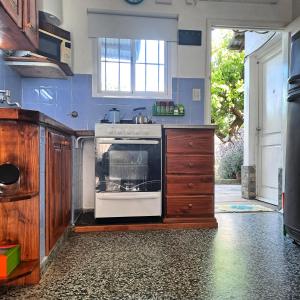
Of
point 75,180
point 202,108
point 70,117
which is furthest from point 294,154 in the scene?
point 70,117

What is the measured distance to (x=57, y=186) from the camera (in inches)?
80.1

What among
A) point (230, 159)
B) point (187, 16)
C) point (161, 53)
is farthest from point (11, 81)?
point (230, 159)

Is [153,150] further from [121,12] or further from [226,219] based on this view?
[121,12]

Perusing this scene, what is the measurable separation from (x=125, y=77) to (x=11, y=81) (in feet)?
3.92

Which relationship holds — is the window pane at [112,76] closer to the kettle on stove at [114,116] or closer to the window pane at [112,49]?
the window pane at [112,49]

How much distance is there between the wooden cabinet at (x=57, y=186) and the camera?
1783 millimetres

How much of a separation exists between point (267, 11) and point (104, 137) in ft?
7.83

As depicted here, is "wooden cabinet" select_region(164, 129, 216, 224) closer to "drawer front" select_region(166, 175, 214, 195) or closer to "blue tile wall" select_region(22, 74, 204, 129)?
"drawer front" select_region(166, 175, 214, 195)

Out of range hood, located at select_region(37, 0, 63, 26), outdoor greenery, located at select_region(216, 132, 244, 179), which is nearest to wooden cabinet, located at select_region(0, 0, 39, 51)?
range hood, located at select_region(37, 0, 63, 26)

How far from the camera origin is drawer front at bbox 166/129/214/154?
9.11 ft

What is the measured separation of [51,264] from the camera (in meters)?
1.83

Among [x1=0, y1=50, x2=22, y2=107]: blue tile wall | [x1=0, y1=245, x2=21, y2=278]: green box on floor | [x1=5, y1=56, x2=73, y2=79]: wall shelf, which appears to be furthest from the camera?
[x1=5, y1=56, x2=73, y2=79]: wall shelf

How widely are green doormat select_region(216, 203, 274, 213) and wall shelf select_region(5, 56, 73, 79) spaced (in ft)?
7.61

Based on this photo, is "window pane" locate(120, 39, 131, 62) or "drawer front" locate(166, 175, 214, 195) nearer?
"drawer front" locate(166, 175, 214, 195)
